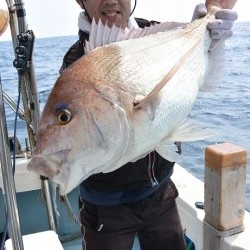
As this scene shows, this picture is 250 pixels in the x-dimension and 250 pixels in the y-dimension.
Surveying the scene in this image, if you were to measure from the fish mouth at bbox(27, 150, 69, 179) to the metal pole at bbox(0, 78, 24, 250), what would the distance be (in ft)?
1.07

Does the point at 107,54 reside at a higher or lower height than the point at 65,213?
higher

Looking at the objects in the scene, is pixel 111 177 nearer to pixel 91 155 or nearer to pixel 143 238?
pixel 143 238

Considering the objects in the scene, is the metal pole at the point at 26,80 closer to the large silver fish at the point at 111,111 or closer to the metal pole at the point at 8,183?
the metal pole at the point at 8,183

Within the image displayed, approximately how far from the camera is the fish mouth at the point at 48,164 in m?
1.08

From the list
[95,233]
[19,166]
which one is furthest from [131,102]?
[19,166]

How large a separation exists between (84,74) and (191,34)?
599 mm

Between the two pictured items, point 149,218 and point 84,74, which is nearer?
point 84,74

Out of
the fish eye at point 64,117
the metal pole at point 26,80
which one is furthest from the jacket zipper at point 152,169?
the metal pole at point 26,80

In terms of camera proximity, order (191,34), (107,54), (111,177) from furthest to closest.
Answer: (111,177) → (191,34) → (107,54)

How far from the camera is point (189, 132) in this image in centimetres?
137

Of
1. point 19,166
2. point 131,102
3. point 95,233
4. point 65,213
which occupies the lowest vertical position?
point 65,213

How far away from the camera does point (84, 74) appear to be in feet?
3.88

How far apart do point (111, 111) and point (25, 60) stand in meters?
1.43

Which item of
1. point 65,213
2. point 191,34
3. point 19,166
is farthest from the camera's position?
point 65,213
